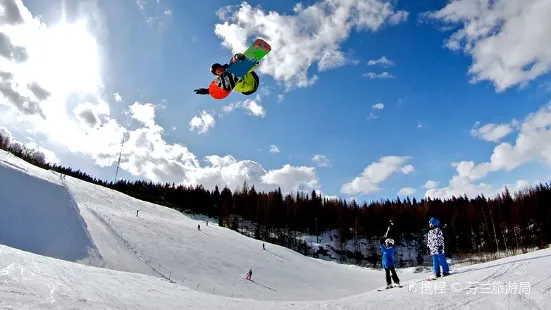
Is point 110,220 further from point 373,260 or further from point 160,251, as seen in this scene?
point 373,260

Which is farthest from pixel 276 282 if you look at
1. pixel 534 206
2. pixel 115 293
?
pixel 534 206

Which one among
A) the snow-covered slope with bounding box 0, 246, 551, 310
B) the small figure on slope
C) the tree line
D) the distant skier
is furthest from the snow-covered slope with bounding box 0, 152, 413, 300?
the tree line

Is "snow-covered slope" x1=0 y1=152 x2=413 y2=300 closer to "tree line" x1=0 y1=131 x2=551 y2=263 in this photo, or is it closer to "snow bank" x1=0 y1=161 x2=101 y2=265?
"snow bank" x1=0 y1=161 x2=101 y2=265

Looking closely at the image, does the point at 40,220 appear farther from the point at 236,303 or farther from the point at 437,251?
the point at 437,251

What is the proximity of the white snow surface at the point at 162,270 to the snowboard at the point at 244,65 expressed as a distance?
6.85 meters

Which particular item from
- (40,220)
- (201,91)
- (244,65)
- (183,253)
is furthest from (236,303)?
(183,253)

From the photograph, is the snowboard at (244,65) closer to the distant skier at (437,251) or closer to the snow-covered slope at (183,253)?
the distant skier at (437,251)

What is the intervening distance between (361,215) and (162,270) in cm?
5265

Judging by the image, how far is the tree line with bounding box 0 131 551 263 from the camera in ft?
165

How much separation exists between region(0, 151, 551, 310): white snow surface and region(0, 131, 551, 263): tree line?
82.8 feet

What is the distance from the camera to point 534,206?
163ft

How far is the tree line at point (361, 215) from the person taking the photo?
50.4 m

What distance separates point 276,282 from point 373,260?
34.7 meters

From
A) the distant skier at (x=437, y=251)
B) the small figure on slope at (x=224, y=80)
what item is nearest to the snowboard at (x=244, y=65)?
the small figure on slope at (x=224, y=80)
